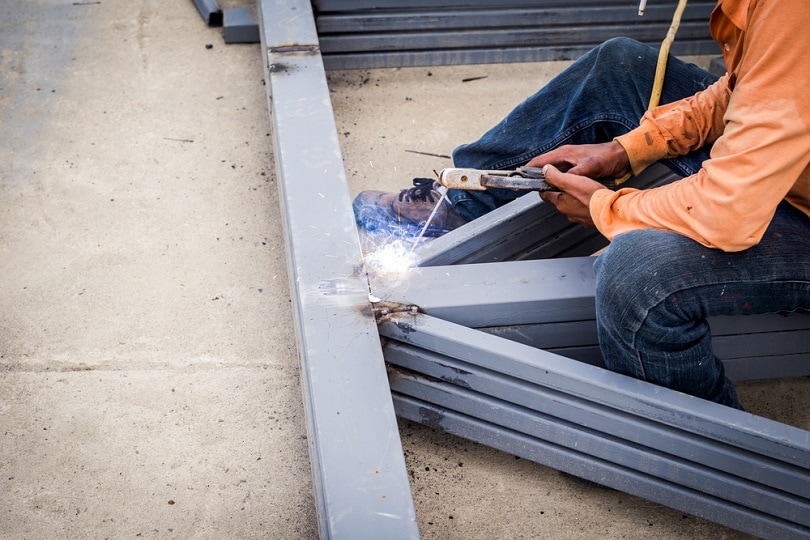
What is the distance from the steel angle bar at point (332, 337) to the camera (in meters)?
1.51

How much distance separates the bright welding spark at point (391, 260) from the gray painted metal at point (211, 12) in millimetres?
2015

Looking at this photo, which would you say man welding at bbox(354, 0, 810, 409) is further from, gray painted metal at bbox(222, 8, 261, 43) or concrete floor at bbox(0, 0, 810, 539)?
gray painted metal at bbox(222, 8, 261, 43)

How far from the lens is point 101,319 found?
2.37m

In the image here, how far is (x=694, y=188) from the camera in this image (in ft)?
5.62

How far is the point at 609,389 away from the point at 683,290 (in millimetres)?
265

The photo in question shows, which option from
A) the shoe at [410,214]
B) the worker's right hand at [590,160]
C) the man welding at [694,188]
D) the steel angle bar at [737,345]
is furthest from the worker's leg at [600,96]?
the steel angle bar at [737,345]

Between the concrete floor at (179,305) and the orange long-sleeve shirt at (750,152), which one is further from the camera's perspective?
the concrete floor at (179,305)

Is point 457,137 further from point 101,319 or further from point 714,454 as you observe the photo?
point 714,454

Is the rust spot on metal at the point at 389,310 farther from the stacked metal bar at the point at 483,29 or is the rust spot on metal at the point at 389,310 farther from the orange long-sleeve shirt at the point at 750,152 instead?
the stacked metal bar at the point at 483,29

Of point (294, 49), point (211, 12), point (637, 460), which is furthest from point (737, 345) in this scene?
point (211, 12)

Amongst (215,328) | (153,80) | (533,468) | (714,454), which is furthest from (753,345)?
(153,80)

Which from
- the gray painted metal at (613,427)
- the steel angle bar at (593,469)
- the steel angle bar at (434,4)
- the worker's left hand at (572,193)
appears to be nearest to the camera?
the gray painted metal at (613,427)

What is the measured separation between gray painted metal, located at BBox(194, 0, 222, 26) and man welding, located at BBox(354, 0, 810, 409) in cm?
211

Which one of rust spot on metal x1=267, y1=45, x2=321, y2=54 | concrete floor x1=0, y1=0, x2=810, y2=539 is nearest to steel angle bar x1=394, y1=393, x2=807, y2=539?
concrete floor x1=0, y1=0, x2=810, y2=539
